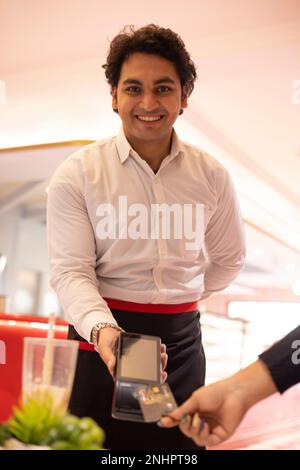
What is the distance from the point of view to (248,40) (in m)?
2.33

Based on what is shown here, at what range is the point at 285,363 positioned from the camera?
75cm

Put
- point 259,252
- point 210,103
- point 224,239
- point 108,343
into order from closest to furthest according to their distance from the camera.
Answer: point 108,343, point 224,239, point 259,252, point 210,103

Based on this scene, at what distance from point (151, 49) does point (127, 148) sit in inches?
8.0

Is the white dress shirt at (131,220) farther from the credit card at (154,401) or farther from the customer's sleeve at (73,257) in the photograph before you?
the credit card at (154,401)

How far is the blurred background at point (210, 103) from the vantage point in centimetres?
155

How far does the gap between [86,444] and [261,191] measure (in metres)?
3.91

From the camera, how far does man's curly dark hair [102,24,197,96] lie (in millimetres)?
1154

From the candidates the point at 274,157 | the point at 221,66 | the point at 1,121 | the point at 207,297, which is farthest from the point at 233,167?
the point at 207,297

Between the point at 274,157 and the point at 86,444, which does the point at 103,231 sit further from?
the point at 274,157

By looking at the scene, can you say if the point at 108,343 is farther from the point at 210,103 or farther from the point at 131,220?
the point at 210,103

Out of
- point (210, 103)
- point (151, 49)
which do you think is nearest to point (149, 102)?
point (151, 49)

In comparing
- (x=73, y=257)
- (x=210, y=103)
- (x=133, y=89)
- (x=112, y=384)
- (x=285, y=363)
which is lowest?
(x=112, y=384)

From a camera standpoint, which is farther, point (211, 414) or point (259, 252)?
point (259, 252)

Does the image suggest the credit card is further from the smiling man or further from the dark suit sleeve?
the smiling man
